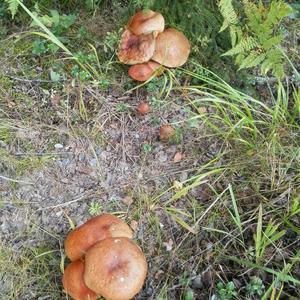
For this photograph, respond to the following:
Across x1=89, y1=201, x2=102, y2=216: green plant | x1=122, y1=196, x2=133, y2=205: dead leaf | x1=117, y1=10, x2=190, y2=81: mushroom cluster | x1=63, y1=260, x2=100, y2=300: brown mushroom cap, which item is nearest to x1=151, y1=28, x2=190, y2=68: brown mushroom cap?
x1=117, y1=10, x2=190, y2=81: mushroom cluster

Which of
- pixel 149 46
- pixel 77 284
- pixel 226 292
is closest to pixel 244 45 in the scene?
pixel 149 46

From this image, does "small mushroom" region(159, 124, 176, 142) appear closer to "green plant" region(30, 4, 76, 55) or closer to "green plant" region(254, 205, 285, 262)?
"green plant" region(254, 205, 285, 262)

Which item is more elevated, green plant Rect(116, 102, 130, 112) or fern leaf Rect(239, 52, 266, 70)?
fern leaf Rect(239, 52, 266, 70)

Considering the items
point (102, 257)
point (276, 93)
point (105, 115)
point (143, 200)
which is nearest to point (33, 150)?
point (105, 115)

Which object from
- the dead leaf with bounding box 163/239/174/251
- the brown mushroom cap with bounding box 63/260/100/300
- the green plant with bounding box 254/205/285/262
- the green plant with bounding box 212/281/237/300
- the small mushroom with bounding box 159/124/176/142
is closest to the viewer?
the brown mushroom cap with bounding box 63/260/100/300

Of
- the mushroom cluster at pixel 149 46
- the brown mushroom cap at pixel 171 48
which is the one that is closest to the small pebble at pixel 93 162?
the mushroom cluster at pixel 149 46

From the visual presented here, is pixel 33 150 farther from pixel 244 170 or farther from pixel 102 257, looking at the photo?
pixel 244 170
